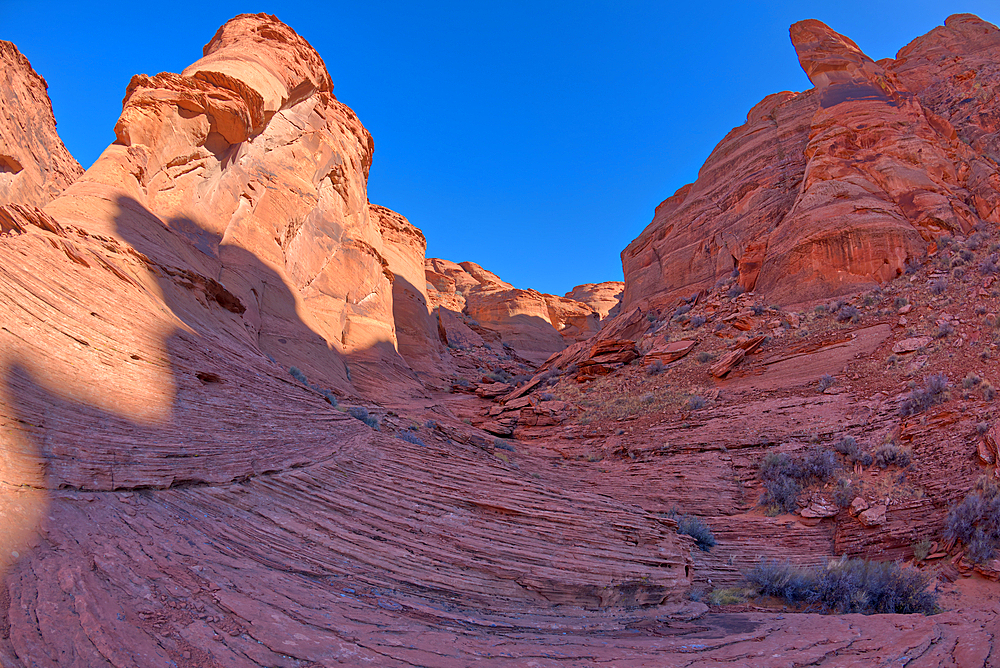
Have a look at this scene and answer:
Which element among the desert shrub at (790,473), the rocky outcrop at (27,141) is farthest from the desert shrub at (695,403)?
the rocky outcrop at (27,141)

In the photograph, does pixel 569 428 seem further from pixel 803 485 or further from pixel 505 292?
pixel 505 292

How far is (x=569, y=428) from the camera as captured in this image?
16.6 meters

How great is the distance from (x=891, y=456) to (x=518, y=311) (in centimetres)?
4315

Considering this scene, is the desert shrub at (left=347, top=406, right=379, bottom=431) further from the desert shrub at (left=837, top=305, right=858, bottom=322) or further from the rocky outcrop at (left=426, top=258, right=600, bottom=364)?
the rocky outcrop at (left=426, top=258, right=600, bottom=364)

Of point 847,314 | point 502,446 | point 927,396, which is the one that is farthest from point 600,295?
point 927,396

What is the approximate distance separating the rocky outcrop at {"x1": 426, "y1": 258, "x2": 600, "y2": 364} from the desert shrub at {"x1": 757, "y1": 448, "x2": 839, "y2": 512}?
32320mm

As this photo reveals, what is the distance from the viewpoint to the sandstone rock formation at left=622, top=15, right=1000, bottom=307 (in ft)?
63.0

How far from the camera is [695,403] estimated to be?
589 inches

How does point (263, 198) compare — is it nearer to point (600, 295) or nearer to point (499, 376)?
point (499, 376)

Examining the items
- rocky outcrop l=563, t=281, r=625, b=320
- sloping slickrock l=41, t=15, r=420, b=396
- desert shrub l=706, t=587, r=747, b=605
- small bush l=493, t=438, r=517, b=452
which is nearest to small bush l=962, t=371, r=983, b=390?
desert shrub l=706, t=587, r=747, b=605

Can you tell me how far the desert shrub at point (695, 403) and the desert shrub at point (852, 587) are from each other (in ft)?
28.8

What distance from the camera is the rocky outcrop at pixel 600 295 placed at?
66.8 metres

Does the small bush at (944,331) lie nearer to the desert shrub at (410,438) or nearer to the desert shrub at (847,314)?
the desert shrub at (847,314)

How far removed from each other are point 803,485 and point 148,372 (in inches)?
454
